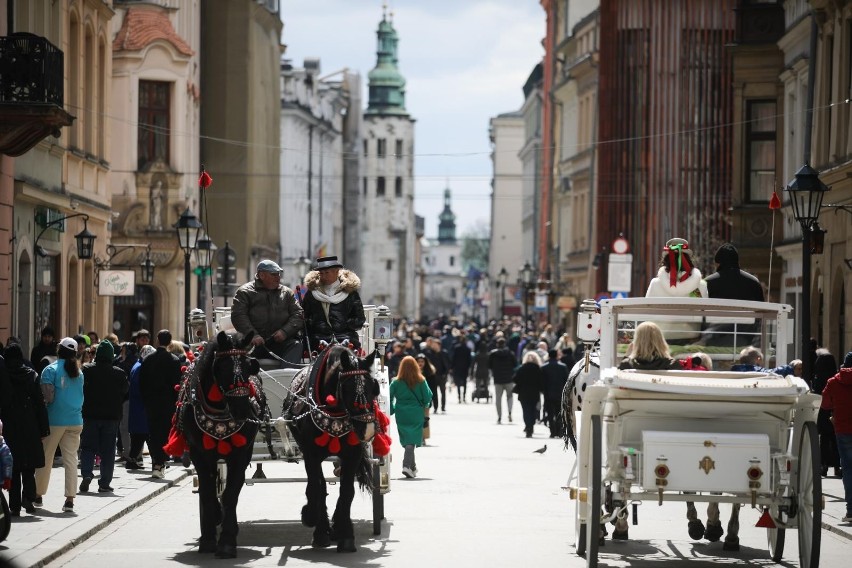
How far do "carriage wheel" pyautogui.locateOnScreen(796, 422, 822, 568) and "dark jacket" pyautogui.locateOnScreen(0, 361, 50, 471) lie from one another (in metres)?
7.28

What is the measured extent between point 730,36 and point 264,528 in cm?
4232

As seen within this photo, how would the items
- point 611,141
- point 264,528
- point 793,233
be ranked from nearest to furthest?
point 264,528, point 793,233, point 611,141

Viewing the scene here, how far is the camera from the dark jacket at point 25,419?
52.1 ft

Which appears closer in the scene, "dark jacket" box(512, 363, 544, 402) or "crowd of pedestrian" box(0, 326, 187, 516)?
"crowd of pedestrian" box(0, 326, 187, 516)

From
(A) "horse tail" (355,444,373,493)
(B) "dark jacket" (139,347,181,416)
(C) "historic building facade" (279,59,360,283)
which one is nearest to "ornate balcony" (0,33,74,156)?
(B) "dark jacket" (139,347,181,416)

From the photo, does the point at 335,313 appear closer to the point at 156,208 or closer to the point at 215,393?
the point at 215,393

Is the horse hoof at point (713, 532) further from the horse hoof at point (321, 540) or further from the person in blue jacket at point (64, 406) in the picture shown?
the person in blue jacket at point (64, 406)

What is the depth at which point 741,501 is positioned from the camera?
1167 centimetres

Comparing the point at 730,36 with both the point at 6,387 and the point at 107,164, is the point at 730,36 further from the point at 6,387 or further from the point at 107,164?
the point at 6,387

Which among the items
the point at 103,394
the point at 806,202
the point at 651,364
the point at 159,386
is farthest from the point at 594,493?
the point at 159,386

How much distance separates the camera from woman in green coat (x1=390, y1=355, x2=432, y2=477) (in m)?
23.2

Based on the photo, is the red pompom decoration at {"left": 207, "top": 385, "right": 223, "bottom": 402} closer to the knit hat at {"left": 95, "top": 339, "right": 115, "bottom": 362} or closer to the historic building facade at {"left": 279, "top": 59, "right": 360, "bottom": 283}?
the knit hat at {"left": 95, "top": 339, "right": 115, "bottom": 362}

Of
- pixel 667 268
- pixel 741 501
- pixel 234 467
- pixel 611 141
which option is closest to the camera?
pixel 741 501

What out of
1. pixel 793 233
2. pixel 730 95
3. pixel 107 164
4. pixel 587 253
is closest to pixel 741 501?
pixel 793 233
